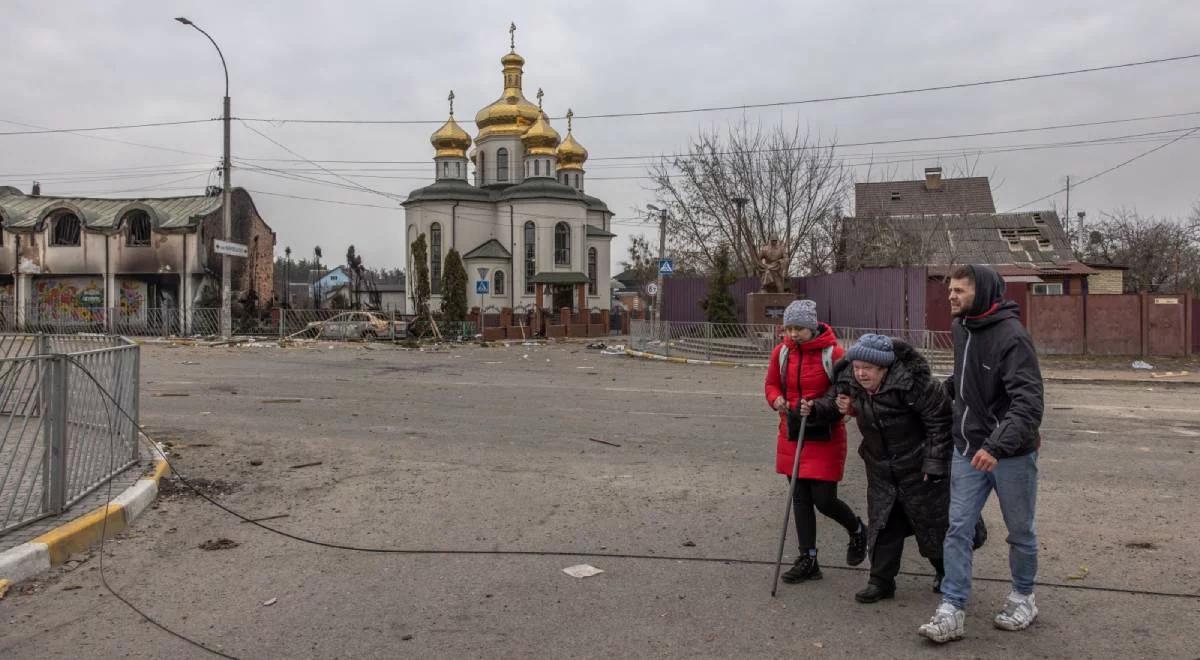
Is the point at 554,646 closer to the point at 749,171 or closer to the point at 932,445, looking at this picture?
the point at 932,445

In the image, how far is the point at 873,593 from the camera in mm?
4641

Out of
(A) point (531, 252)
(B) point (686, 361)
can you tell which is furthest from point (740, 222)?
(A) point (531, 252)

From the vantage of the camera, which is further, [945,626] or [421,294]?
[421,294]

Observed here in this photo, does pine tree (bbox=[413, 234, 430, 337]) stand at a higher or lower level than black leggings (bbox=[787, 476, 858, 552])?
higher

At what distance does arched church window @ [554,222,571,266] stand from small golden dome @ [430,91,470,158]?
9193mm

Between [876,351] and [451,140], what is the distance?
5330 cm

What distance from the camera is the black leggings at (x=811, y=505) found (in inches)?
197

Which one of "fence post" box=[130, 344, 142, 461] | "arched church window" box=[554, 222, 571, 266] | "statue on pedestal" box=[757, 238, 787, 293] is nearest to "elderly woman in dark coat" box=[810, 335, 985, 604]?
"fence post" box=[130, 344, 142, 461]

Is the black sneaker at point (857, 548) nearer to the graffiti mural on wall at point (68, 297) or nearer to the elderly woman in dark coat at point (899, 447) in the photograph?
the elderly woman in dark coat at point (899, 447)

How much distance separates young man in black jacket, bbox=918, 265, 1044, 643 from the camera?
160 inches

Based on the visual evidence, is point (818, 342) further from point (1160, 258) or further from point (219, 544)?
point (1160, 258)

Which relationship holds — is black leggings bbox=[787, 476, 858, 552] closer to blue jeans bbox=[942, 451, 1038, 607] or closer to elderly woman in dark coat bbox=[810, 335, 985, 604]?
elderly woman in dark coat bbox=[810, 335, 985, 604]

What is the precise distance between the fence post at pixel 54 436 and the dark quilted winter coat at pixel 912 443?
529 cm

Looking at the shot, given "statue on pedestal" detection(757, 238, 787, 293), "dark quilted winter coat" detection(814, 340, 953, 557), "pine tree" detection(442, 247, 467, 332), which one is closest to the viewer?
"dark quilted winter coat" detection(814, 340, 953, 557)
